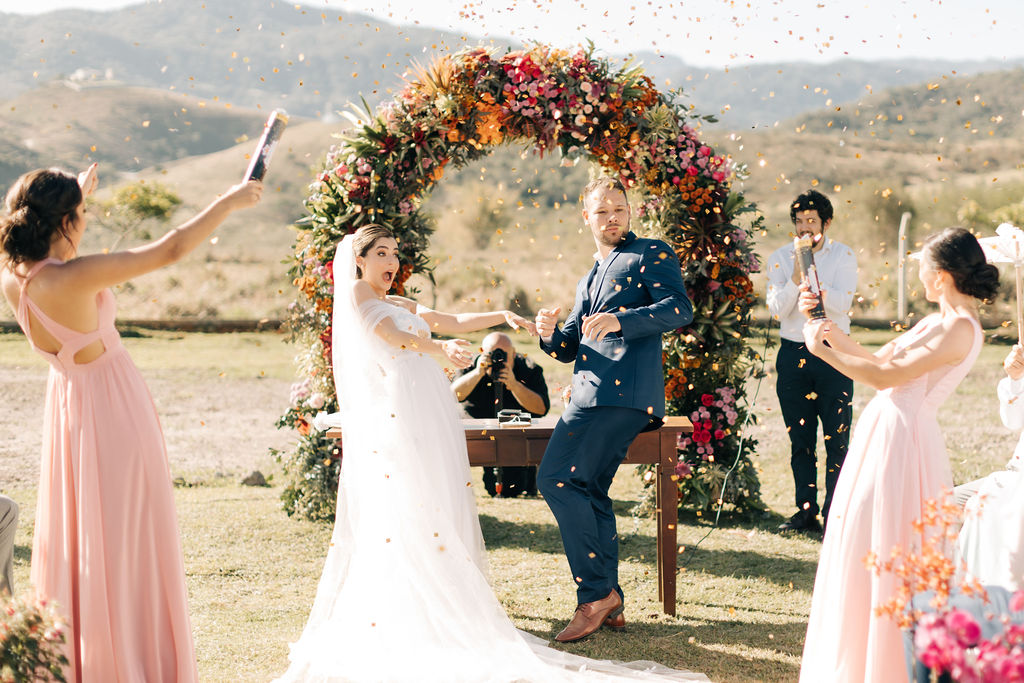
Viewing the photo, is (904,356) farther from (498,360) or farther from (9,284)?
(498,360)

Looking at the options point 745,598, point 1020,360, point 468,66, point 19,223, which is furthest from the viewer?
point 468,66

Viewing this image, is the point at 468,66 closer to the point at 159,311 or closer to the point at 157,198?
the point at 159,311

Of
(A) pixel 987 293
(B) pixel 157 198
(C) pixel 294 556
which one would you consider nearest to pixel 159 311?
(B) pixel 157 198

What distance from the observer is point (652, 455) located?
5094 mm

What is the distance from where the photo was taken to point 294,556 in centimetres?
652

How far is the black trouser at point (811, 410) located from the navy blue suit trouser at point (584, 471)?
2.18 meters

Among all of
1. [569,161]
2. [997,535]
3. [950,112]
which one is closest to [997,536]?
[997,535]

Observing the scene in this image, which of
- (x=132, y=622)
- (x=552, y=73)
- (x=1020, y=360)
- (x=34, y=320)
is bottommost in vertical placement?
(x=132, y=622)

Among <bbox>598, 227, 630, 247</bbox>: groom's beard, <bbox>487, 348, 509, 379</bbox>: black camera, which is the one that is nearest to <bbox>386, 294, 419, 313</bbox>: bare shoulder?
<bbox>598, 227, 630, 247</bbox>: groom's beard

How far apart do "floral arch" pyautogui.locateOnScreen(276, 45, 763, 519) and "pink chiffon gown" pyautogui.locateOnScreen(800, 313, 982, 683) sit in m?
3.50

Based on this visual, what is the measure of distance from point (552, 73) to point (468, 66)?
0.60 m

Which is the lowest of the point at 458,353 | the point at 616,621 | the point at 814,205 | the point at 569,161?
the point at 616,621

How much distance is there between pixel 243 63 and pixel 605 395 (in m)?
91.7

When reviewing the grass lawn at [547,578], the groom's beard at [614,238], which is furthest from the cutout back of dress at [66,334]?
the groom's beard at [614,238]
